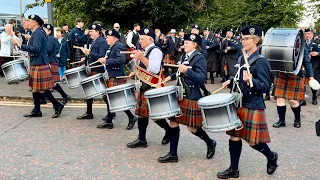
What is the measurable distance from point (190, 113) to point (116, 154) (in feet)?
4.05

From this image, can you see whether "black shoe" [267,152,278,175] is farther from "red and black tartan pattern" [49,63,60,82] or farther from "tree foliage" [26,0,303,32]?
"tree foliage" [26,0,303,32]

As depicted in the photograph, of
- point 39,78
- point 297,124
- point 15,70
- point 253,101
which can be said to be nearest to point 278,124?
point 297,124

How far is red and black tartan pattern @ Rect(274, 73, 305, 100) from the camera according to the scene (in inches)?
269

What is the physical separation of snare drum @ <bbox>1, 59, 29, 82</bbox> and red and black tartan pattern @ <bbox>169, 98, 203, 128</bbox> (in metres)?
3.78

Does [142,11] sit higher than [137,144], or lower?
higher

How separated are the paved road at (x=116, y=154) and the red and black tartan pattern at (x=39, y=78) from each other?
2.01 ft

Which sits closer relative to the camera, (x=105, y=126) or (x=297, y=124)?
(x=105, y=126)

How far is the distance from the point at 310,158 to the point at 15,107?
5.98m

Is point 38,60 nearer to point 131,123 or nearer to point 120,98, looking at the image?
point 131,123

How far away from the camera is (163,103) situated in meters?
4.72

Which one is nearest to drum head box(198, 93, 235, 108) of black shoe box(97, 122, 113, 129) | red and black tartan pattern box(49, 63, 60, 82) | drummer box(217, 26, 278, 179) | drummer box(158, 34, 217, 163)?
drummer box(217, 26, 278, 179)

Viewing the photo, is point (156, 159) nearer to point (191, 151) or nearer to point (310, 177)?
point (191, 151)

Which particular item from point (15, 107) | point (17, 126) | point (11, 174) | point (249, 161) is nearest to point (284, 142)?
point (249, 161)

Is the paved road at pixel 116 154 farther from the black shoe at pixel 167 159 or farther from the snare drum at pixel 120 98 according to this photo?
the snare drum at pixel 120 98
